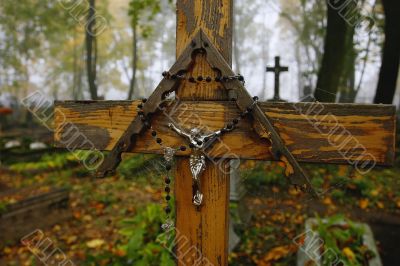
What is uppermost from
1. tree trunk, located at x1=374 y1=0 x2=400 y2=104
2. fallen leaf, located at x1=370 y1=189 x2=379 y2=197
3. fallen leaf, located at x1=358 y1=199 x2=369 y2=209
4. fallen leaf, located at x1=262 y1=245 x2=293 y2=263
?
tree trunk, located at x1=374 y1=0 x2=400 y2=104

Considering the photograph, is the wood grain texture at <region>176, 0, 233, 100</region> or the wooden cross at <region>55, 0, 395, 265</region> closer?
the wooden cross at <region>55, 0, 395, 265</region>

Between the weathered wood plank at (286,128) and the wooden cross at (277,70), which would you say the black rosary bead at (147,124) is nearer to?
the weathered wood plank at (286,128)

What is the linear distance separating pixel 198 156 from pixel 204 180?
0.47 feet

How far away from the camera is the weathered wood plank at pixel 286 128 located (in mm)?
1321

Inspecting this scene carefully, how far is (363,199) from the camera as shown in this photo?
714 cm

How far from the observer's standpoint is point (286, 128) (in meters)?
1.45

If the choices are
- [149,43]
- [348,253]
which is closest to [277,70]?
[348,253]

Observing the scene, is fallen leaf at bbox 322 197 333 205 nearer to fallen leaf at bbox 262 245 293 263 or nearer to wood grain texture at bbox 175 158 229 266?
fallen leaf at bbox 262 245 293 263

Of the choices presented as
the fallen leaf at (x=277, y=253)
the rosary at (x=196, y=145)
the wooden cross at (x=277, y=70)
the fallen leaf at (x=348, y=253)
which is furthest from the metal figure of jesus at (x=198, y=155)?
the fallen leaf at (x=277, y=253)

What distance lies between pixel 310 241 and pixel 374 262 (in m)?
0.72

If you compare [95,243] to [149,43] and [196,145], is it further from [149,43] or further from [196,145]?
[149,43]

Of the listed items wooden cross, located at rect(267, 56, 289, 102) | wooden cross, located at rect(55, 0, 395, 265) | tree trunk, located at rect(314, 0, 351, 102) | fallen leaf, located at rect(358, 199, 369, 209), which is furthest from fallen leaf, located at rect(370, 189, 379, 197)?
wooden cross, located at rect(55, 0, 395, 265)

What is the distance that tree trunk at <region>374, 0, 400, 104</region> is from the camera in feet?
20.2

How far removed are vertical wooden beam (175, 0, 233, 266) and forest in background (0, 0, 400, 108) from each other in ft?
1.35
